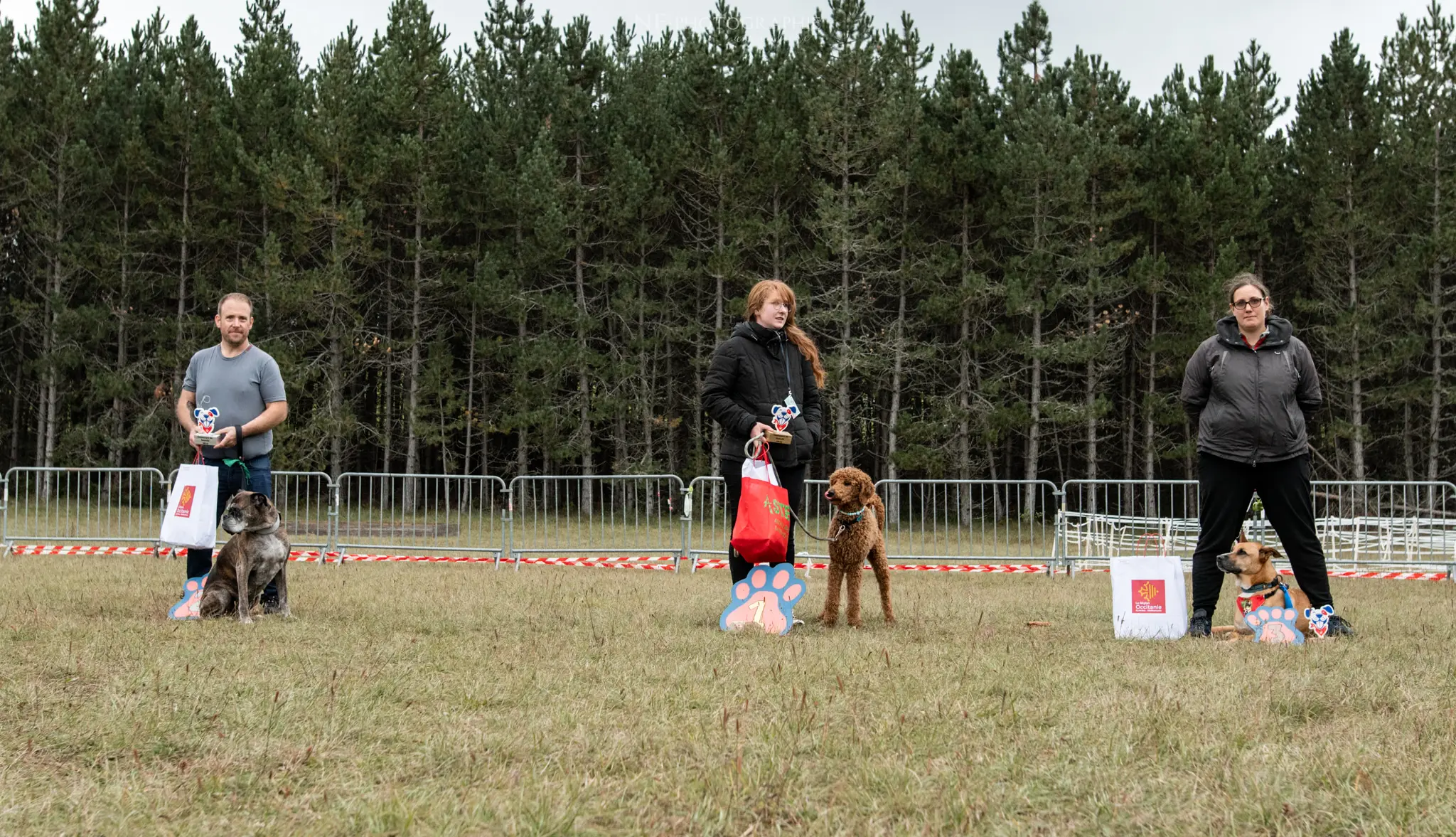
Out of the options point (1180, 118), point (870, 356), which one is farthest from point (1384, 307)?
point (870, 356)

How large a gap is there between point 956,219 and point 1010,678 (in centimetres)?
2114

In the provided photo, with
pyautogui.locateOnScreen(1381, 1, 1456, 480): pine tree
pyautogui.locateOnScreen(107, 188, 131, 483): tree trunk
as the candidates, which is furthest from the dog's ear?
pyautogui.locateOnScreen(107, 188, 131, 483): tree trunk

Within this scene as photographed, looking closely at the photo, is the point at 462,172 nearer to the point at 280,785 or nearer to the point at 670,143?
the point at 670,143

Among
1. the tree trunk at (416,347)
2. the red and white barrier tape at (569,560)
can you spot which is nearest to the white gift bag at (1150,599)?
the red and white barrier tape at (569,560)

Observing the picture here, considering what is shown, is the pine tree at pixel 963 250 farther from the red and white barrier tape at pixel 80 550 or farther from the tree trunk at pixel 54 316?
the tree trunk at pixel 54 316

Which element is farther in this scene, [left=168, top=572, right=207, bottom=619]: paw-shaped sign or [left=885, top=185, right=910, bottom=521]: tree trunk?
[left=885, top=185, right=910, bottom=521]: tree trunk

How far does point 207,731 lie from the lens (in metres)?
3.14

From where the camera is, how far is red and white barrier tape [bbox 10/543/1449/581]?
37.1ft

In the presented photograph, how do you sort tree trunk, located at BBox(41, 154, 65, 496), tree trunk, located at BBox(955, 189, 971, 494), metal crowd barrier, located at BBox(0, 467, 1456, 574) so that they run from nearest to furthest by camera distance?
metal crowd barrier, located at BBox(0, 467, 1456, 574) → tree trunk, located at BBox(955, 189, 971, 494) → tree trunk, located at BBox(41, 154, 65, 496)

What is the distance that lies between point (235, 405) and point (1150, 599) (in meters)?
4.97

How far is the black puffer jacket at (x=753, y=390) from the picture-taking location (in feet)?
18.2

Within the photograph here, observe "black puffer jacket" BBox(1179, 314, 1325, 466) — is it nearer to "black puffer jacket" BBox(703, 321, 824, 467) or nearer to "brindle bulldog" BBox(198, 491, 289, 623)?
"black puffer jacket" BBox(703, 321, 824, 467)

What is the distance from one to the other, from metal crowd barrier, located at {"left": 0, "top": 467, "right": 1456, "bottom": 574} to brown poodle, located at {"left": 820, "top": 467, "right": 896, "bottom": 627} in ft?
18.4

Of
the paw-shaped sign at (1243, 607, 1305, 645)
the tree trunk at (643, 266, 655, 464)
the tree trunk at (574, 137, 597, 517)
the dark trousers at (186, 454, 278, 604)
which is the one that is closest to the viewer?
the paw-shaped sign at (1243, 607, 1305, 645)
